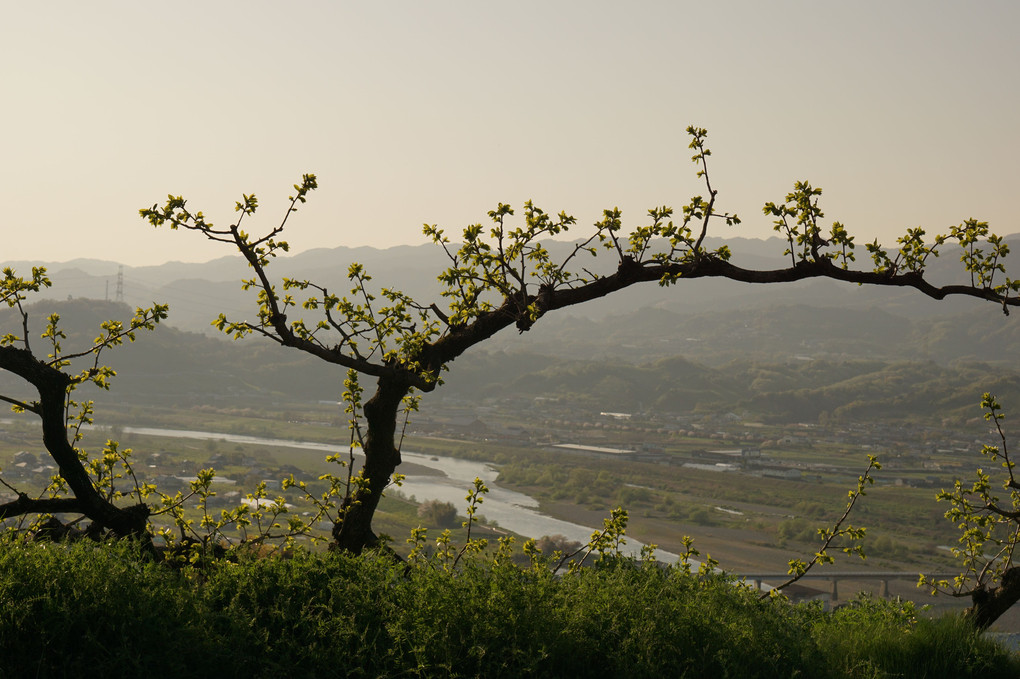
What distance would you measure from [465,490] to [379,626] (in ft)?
140

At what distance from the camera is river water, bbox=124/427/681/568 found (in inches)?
1486

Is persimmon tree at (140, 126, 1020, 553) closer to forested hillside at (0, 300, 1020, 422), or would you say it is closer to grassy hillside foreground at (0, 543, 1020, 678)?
grassy hillside foreground at (0, 543, 1020, 678)

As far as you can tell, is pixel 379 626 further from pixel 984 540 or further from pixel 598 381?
pixel 598 381

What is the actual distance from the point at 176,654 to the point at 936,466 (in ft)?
245

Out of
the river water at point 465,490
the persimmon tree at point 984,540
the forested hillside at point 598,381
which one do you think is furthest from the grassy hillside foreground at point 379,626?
the forested hillside at point 598,381

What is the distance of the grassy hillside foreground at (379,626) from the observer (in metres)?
3.81

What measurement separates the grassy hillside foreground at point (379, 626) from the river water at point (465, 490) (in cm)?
1934

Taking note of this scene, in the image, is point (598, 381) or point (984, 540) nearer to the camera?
point (984, 540)

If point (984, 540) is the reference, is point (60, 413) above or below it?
above

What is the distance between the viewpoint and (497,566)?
4.70m

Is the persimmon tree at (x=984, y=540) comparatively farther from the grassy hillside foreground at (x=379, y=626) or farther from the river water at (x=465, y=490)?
the river water at (x=465, y=490)

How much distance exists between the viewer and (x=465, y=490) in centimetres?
4638

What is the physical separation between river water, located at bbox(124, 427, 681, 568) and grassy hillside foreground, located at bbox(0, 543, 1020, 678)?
19.3m

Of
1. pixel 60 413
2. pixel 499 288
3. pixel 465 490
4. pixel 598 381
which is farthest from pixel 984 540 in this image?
pixel 598 381
